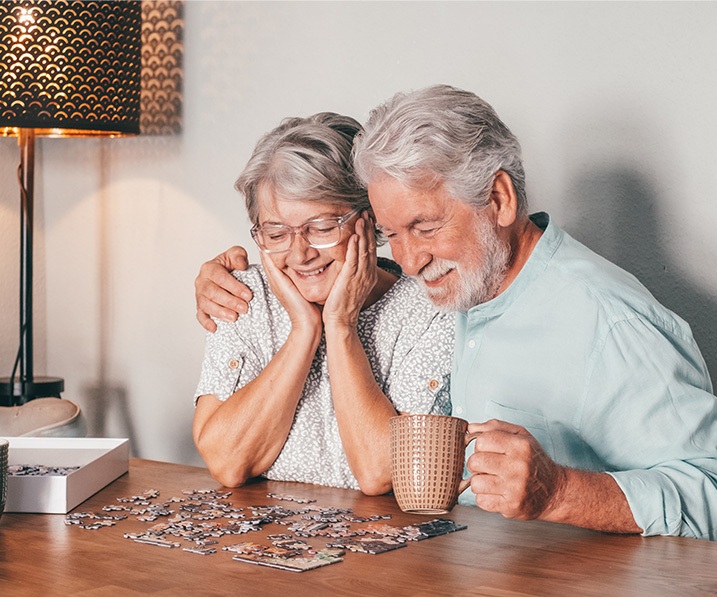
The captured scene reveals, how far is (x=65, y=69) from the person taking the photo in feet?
9.44

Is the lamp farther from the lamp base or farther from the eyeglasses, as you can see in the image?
the eyeglasses

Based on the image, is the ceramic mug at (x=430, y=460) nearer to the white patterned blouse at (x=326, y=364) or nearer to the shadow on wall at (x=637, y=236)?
the white patterned blouse at (x=326, y=364)

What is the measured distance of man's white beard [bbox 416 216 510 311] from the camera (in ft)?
5.92

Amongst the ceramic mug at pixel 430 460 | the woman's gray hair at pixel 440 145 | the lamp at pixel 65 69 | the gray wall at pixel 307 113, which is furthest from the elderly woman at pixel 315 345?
the lamp at pixel 65 69

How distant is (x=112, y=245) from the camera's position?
11.5ft

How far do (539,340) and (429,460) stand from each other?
1.48 ft

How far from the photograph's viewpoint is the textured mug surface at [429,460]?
4.66 feet

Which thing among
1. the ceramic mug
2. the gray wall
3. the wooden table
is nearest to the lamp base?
the gray wall

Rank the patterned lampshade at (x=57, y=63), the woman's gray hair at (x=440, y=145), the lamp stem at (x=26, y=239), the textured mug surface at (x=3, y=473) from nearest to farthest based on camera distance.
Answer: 1. the textured mug surface at (x=3, y=473)
2. the woman's gray hair at (x=440, y=145)
3. the patterned lampshade at (x=57, y=63)
4. the lamp stem at (x=26, y=239)

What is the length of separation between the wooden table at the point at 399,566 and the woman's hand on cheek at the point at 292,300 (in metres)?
0.67

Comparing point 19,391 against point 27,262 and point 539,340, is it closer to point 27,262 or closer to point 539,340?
point 27,262

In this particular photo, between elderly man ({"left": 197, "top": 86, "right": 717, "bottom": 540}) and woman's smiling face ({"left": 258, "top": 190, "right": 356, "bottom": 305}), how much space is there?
0.66ft

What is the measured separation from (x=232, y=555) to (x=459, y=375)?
0.78 m

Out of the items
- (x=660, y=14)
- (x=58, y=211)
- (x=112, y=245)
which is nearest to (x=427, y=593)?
(x=660, y=14)
